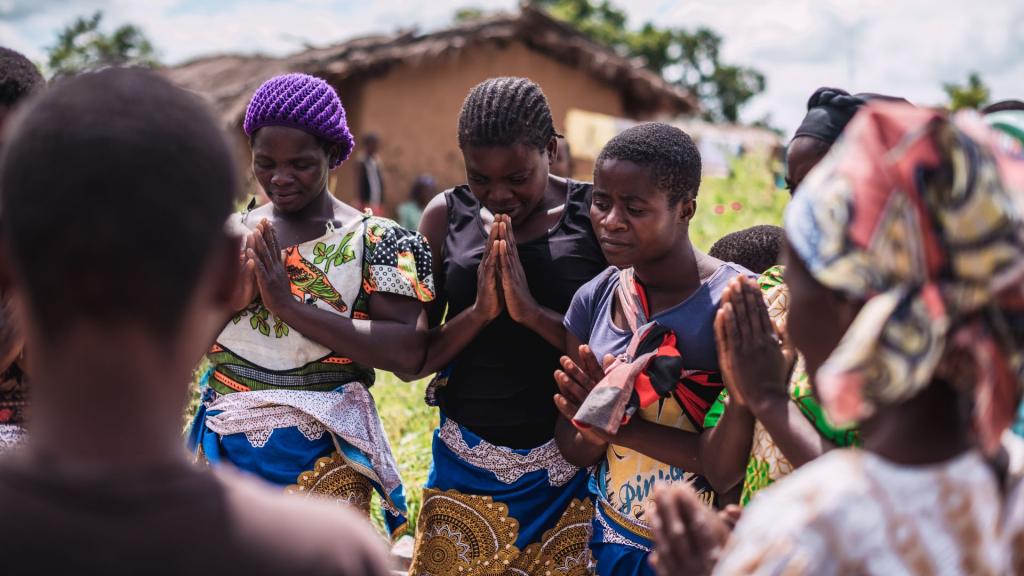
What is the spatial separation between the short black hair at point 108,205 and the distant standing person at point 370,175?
12.6 meters

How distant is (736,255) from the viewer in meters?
3.48

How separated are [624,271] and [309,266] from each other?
1.01 metres

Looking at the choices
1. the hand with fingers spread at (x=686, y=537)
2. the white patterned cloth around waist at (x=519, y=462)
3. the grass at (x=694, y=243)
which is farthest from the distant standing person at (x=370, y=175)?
the hand with fingers spread at (x=686, y=537)

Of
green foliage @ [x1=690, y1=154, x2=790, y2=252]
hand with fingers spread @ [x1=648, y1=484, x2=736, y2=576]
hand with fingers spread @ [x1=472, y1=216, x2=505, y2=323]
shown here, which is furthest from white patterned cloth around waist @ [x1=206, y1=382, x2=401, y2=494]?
green foliage @ [x1=690, y1=154, x2=790, y2=252]

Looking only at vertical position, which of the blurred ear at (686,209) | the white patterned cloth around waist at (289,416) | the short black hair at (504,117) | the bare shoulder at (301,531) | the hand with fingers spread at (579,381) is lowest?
the white patterned cloth around waist at (289,416)

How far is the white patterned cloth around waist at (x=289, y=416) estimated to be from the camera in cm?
311

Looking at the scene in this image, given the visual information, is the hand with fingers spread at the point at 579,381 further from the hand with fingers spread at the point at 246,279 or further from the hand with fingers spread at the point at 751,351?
the hand with fingers spread at the point at 246,279

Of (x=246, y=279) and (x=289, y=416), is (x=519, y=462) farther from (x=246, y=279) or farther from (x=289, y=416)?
(x=246, y=279)

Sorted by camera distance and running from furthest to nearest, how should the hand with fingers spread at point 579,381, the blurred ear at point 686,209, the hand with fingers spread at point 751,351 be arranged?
the blurred ear at point 686,209
the hand with fingers spread at point 579,381
the hand with fingers spread at point 751,351

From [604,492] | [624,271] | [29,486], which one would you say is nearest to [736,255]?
[624,271]

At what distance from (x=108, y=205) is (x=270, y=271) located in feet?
6.01

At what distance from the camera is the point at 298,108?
312 centimetres

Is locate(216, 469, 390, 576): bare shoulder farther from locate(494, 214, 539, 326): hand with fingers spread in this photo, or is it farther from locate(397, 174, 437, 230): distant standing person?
locate(397, 174, 437, 230): distant standing person

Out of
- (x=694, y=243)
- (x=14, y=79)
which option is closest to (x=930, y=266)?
(x=14, y=79)
